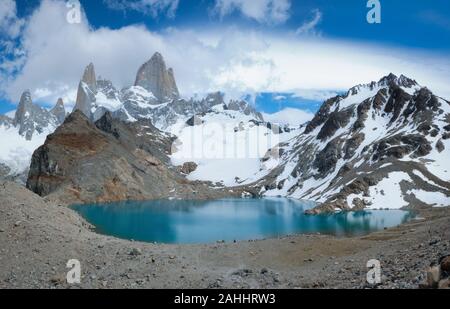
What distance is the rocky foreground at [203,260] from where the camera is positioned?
31.5m

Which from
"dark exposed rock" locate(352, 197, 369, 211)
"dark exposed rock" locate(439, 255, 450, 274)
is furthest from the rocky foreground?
"dark exposed rock" locate(352, 197, 369, 211)

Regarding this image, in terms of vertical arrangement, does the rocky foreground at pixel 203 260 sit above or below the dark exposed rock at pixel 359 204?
below

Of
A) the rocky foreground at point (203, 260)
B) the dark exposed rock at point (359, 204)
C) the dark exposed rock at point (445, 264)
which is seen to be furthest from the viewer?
the dark exposed rock at point (359, 204)

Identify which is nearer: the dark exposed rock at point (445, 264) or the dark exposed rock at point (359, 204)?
the dark exposed rock at point (445, 264)

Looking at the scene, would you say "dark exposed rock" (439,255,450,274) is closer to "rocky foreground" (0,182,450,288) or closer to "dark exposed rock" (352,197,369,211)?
"rocky foreground" (0,182,450,288)

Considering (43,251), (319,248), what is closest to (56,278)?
(43,251)

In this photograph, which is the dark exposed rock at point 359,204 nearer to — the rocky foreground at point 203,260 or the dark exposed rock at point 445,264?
the rocky foreground at point 203,260

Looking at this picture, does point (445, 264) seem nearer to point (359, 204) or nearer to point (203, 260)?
point (203, 260)

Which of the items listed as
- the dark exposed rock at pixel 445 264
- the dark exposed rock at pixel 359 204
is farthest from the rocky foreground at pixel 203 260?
the dark exposed rock at pixel 359 204

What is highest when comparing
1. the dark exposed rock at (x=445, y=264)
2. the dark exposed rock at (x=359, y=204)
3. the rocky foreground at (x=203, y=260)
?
the dark exposed rock at (x=359, y=204)

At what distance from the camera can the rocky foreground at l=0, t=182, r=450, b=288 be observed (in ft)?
103
